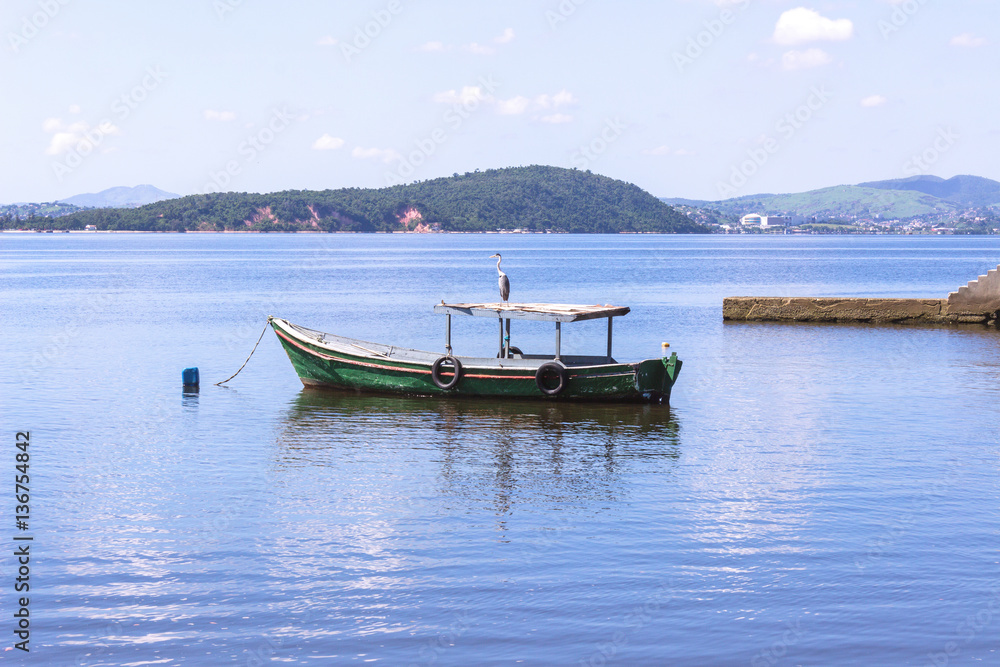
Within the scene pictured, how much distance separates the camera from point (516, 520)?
41.5ft

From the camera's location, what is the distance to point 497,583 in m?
10.3

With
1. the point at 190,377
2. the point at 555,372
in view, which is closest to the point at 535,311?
the point at 555,372

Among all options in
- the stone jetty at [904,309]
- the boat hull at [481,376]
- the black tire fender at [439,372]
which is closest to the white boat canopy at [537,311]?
the black tire fender at [439,372]

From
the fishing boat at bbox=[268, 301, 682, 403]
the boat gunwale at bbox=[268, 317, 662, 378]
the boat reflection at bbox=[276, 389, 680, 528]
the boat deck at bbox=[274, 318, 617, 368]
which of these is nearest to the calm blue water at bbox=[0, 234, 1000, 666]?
the boat reflection at bbox=[276, 389, 680, 528]

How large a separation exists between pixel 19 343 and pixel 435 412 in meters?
20.5

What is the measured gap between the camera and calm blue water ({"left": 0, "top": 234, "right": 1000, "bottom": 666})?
9023 mm

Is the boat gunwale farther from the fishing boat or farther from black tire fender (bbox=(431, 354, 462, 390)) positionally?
black tire fender (bbox=(431, 354, 462, 390))

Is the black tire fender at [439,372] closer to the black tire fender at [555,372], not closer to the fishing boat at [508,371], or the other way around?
the fishing boat at [508,371]

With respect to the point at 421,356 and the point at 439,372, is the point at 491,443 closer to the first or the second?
the point at 439,372

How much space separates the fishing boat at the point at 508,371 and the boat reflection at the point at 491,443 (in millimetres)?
285

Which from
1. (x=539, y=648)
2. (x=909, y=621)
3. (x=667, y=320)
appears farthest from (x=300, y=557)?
(x=667, y=320)

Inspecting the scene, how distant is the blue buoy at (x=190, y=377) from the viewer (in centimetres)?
2380

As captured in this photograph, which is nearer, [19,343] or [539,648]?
[539,648]

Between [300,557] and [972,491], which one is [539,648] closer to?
[300,557]
